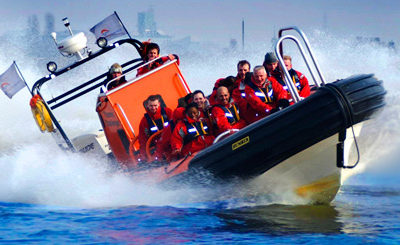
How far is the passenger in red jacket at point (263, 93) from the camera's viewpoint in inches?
226

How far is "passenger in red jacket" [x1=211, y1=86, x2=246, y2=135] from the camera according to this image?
5.79m

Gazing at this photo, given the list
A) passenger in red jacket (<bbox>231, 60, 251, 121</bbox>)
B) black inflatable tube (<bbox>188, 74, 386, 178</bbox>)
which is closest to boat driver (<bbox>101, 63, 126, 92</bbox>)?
passenger in red jacket (<bbox>231, 60, 251, 121</bbox>)

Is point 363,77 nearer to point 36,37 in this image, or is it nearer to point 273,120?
point 273,120

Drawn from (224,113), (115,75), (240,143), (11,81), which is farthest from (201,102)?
(11,81)

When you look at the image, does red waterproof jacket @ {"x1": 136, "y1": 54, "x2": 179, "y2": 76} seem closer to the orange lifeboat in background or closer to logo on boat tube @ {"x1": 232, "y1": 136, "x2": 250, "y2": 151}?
the orange lifeboat in background

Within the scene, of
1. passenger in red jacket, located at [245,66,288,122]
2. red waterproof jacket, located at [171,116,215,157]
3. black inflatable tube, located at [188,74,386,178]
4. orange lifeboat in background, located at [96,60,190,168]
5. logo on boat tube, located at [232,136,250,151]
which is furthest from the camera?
orange lifeboat in background, located at [96,60,190,168]

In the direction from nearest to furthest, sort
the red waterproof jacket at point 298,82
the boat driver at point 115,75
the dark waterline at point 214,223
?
the dark waterline at point 214,223
the red waterproof jacket at point 298,82
the boat driver at point 115,75

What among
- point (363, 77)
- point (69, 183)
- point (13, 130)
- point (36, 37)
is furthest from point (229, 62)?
point (36, 37)

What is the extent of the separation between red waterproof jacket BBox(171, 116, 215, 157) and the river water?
399 mm

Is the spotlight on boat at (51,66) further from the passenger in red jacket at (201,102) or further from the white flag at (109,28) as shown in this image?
the passenger in red jacket at (201,102)

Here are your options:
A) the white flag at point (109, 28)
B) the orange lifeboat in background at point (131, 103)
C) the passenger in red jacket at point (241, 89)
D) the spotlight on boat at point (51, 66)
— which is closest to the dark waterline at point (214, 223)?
the passenger in red jacket at point (241, 89)

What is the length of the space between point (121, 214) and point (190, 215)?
1.94 ft

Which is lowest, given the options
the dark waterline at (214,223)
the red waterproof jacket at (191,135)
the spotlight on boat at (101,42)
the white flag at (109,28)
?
the dark waterline at (214,223)

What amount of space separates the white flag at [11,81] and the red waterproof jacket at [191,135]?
2.33 meters
